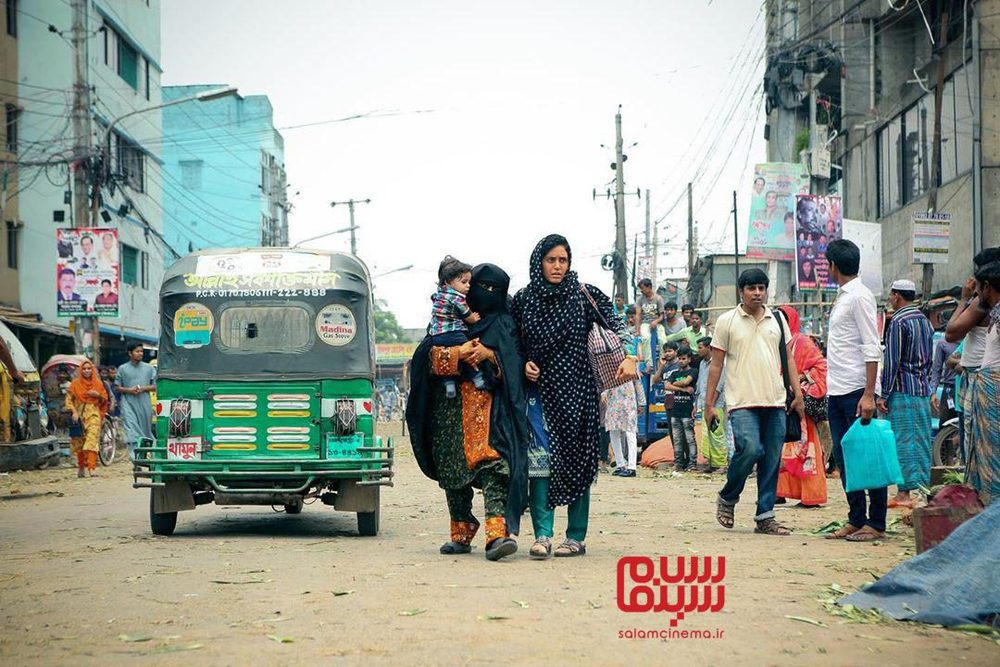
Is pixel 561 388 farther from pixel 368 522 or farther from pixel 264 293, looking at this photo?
pixel 264 293

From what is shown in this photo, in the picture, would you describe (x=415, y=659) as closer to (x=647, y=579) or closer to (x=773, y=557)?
(x=647, y=579)

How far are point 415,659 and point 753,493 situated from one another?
10179 millimetres

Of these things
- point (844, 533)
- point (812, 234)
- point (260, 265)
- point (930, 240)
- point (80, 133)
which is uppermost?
point (80, 133)

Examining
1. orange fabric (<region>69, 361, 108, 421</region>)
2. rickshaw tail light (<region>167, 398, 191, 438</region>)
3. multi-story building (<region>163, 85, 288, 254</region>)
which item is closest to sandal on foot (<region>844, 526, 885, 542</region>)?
rickshaw tail light (<region>167, 398, 191, 438</region>)

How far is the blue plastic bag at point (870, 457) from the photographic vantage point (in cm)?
904

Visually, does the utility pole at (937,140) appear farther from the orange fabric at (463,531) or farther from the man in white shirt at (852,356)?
the orange fabric at (463,531)

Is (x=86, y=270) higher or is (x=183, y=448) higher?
(x=86, y=270)

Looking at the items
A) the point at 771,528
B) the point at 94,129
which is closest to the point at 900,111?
the point at 771,528

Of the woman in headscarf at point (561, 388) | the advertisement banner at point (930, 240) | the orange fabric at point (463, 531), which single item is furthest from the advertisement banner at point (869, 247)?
the orange fabric at point (463, 531)

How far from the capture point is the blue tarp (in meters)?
5.87

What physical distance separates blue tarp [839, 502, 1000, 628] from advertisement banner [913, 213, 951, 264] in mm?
16284

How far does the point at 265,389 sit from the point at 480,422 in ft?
10.7

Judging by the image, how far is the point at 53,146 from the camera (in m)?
33.1

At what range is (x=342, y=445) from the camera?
11.1 meters
